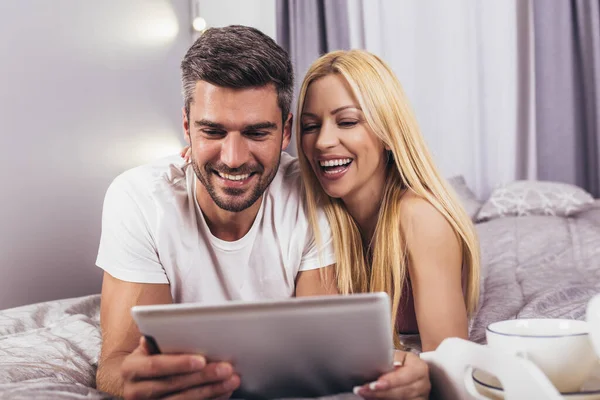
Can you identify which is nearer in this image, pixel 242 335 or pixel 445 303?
pixel 242 335

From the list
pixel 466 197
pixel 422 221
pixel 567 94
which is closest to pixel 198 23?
pixel 466 197

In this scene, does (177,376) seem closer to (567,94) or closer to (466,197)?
(466,197)

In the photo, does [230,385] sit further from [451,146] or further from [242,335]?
[451,146]

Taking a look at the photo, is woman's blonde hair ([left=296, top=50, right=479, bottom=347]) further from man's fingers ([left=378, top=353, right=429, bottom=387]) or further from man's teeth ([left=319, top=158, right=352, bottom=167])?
man's fingers ([left=378, top=353, right=429, bottom=387])

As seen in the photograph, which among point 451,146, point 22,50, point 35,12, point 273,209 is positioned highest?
point 35,12

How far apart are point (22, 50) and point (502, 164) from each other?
8.41ft

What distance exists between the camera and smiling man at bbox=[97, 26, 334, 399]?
134cm

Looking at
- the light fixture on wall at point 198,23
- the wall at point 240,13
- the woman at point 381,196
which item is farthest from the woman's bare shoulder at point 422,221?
the wall at point 240,13

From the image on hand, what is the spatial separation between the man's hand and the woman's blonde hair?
69 centimetres

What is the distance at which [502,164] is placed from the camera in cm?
359

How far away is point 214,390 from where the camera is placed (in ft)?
2.70

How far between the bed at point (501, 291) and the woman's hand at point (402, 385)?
1.51 feet

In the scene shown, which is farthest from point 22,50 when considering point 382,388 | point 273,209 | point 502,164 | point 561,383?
point 502,164

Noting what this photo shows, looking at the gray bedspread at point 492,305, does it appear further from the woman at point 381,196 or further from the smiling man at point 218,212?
the woman at point 381,196
